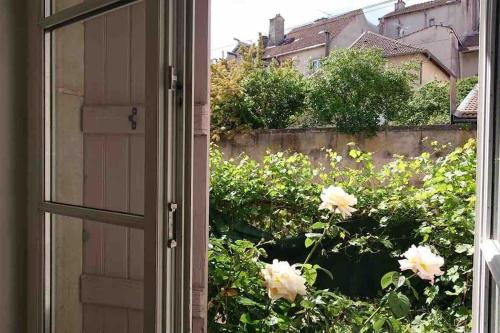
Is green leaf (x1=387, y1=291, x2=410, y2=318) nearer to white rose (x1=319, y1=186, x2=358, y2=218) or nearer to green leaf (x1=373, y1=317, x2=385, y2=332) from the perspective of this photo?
green leaf (x1=373, y1=317, x2=385, y2=332)

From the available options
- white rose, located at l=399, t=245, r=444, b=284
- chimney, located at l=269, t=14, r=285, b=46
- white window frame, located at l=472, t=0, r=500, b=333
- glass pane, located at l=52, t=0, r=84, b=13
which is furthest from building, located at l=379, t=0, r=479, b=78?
glass pane, located at l=52, t=0, r=84, b=13

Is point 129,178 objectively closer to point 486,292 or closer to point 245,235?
point 486,292

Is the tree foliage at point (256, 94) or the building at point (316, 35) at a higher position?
the building at point (316, 35)

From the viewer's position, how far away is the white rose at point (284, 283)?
82.2 inches

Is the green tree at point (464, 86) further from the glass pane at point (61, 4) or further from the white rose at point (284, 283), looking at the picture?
the glass pane at point (61, 4)

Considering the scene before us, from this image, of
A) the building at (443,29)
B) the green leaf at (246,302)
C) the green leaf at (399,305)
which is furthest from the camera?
the building at (443,29)

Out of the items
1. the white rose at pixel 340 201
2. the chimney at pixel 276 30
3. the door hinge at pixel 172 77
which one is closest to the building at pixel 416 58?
the chimney at pixel 276 30

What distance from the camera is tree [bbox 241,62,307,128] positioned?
6.15 m

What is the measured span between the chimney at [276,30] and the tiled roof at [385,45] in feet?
4.38


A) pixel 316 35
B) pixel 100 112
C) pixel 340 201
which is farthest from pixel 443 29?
pixel 100 112

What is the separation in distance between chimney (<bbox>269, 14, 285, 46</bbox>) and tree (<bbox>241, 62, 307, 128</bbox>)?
1.04m

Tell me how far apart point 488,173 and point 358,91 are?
190 inches

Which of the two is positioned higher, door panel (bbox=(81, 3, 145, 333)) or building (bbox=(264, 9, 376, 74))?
building (bbox=(264, 9, 376, 74))

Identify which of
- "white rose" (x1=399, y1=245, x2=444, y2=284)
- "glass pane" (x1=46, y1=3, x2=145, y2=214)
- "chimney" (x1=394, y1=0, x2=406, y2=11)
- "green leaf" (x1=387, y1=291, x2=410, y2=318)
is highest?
"chimney" (x1=394, y1=0, x2=406, y2=11)
